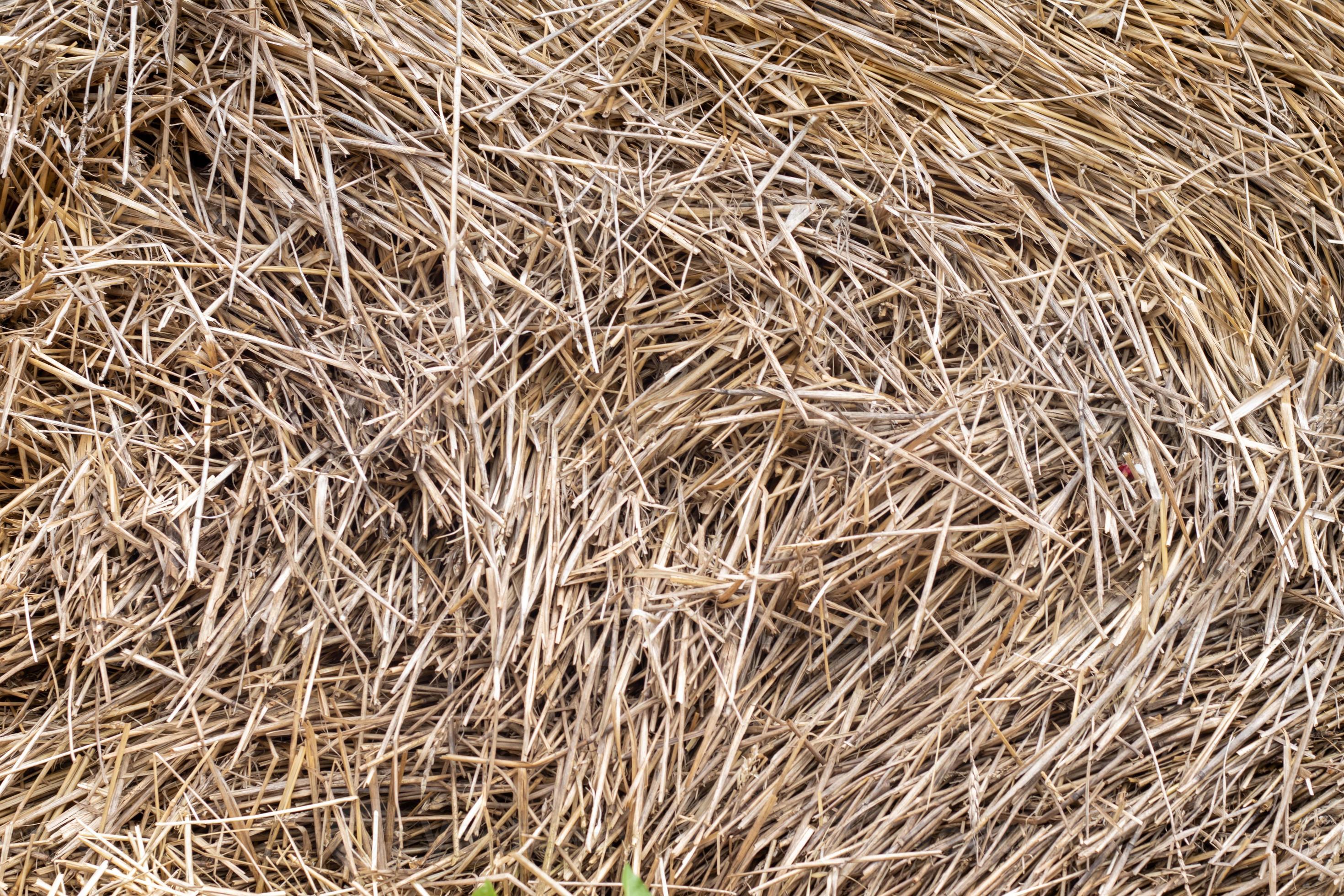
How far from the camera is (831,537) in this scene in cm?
147

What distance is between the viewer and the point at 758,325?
61.1 inches

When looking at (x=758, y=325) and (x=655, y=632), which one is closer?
(x=655, y=632)

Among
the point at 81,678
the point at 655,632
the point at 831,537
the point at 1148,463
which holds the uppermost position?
the point at 1148,463

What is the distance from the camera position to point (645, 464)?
1.53 metres

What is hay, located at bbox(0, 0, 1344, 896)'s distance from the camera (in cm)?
146

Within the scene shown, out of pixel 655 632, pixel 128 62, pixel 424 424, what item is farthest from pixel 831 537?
pixel 128 62

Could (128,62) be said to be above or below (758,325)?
above

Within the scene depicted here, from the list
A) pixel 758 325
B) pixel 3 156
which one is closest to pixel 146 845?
pixel 3 156

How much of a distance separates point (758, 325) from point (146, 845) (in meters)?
1.22

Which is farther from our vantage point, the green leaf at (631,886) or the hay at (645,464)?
the hay at (645,464)

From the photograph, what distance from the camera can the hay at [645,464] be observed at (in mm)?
1464

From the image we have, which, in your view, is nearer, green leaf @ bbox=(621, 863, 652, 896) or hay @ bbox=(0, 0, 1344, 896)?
green leaf @ bbox=(621, 863, 652, 896)

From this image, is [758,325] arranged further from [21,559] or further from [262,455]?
[21,559]

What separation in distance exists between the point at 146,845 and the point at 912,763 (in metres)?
1.15
